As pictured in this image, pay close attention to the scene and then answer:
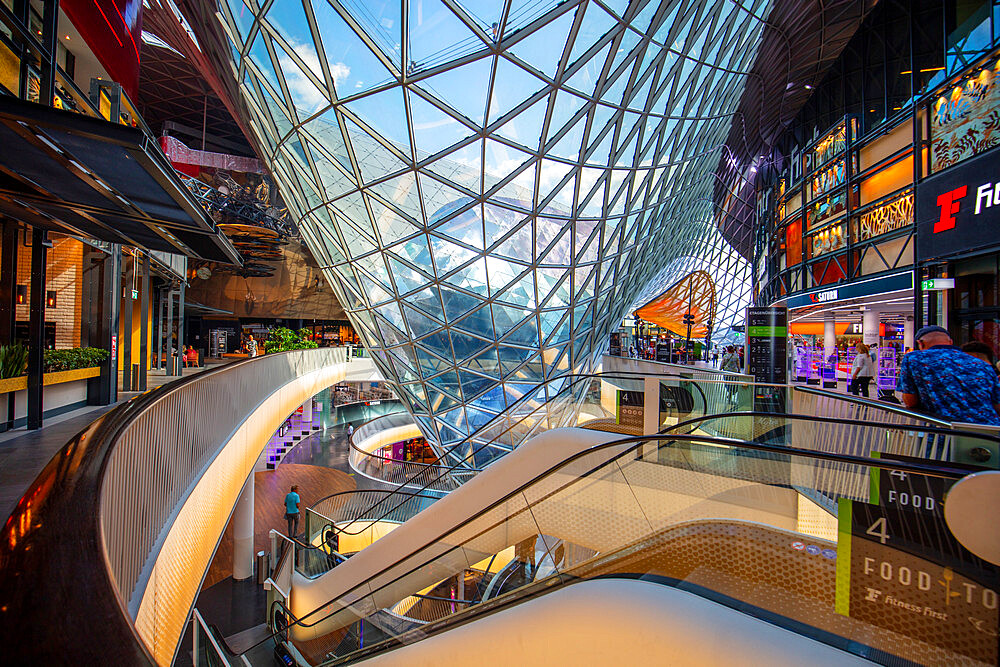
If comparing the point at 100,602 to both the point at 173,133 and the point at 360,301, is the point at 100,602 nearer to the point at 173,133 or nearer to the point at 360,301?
the point at 360,301

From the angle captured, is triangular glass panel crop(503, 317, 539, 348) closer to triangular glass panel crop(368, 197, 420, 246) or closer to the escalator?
triangular glass panel crop(368, 197, 420, 246)

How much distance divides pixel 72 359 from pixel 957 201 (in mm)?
24563

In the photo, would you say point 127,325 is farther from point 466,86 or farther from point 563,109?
point 563,109

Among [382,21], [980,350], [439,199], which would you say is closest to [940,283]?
[980,350]

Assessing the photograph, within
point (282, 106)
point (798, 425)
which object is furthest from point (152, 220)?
point (798, 425)

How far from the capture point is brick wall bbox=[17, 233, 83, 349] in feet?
55.5

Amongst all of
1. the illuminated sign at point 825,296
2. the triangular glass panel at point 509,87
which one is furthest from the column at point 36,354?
the illuminated sign at point 825,296

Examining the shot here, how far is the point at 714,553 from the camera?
3.76 m

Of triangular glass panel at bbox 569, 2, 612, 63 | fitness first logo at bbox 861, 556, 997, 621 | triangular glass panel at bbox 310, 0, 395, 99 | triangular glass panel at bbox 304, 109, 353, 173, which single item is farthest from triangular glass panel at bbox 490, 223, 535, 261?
fitness first logo at bbox 861, 556, 997, 621

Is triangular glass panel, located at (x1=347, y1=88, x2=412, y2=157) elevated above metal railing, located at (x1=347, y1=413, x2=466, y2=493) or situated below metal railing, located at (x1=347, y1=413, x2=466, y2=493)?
above

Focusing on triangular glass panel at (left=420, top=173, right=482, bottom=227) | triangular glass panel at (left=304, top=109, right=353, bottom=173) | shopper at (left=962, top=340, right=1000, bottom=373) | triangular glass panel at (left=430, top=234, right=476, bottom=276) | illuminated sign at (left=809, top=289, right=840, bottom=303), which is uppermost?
triangular glass panel at (left=304, top=109, right=353, bottom=173)

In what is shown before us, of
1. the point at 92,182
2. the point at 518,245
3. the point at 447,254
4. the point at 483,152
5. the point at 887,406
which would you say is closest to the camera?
the point at 887,406

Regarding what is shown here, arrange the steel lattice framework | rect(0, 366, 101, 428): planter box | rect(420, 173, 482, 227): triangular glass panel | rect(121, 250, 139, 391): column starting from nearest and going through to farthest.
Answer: rect(0, 366, 101, 428): planter box → the steel lattice framework → rect(420, 173, 482, 227): triangular glass panel → rect(121, 250, 139, 391): column

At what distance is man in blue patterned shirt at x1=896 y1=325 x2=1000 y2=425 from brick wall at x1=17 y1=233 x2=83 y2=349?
78.0 feet
